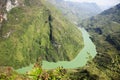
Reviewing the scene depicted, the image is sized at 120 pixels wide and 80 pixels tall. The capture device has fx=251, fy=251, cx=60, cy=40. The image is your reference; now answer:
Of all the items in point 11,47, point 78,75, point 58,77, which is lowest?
point 78,75

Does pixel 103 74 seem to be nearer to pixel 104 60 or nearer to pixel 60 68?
pixel 104 60

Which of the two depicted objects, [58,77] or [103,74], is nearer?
[58,77]

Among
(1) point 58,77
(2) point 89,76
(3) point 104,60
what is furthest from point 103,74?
(1) point 58,77

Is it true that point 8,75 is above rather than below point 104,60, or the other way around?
above

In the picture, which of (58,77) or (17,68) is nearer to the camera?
(58,77)

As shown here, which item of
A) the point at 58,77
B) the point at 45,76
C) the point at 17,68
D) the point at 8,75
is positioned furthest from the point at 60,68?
the point at 17,68

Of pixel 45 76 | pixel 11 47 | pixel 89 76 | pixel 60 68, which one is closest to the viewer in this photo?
pixel 45 76

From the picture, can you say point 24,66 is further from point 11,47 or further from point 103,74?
point 103,74

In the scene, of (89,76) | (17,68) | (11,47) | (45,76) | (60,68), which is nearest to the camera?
(45,76)

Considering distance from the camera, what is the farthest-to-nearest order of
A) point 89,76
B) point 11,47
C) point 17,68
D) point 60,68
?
point 11,47 < point 17,68 < point 89,76 < point 60,68
